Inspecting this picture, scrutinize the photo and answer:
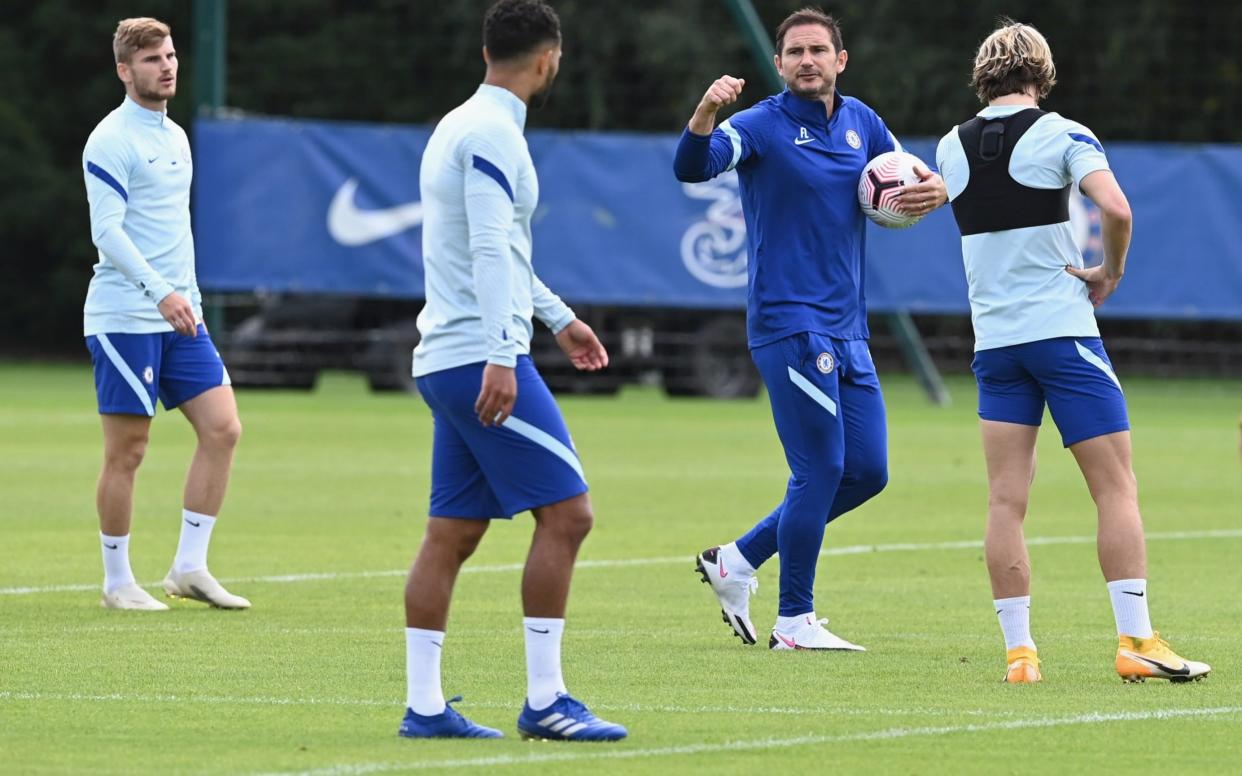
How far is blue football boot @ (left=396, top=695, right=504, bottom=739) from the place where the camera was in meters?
6.51

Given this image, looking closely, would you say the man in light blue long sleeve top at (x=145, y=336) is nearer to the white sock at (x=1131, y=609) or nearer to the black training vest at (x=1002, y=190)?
the black training vest at (x=1002, y=190)

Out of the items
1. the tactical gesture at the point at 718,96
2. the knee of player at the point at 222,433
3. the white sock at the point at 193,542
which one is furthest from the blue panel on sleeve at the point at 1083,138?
the white sock at the point at 193,542

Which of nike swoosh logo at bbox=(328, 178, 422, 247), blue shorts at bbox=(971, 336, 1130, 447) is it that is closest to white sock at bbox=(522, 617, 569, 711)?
blue shorts at bbox=(971, 336, 1130, 447)

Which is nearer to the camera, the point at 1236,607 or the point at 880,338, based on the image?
the point at 1236,607

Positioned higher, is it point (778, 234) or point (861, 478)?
point (778, 234)

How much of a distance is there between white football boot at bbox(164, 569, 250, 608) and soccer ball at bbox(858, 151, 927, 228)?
3.25 m

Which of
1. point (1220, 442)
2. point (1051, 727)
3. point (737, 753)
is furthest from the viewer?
point (1220, 442)

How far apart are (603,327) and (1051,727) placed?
22899 mm

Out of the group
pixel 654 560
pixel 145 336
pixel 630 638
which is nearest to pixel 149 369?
pixel 145 336

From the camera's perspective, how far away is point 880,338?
35312 millimetres

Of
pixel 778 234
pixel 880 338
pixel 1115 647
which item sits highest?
pixel 778 234

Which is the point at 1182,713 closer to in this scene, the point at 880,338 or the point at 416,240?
the point at 416,240

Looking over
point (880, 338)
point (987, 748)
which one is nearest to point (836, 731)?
point (987, 748)

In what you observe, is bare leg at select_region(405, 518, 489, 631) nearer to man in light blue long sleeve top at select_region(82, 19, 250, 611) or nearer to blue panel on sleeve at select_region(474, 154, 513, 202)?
blue panel on sleeve at select_region(474, 154, 513, 202)
